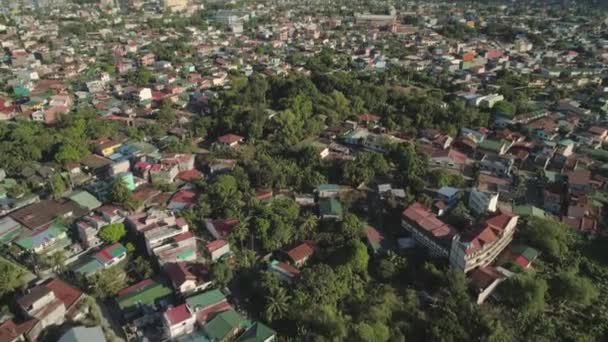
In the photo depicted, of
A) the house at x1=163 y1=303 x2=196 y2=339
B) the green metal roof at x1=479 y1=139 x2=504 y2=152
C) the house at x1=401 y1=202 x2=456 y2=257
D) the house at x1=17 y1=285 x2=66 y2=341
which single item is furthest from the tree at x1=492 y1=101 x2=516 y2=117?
the house at x1=17 y1=285 x2=66 y2=341

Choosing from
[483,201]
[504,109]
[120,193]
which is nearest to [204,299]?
[120,193]

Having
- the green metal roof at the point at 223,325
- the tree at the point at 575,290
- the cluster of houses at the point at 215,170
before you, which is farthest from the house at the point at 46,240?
the tree at the point at 575,290

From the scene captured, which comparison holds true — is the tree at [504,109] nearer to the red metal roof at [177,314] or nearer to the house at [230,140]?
the house at [230,140]

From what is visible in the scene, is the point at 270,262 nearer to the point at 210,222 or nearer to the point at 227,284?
the point at 227,284

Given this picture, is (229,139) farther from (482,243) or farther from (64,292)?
(482,243)

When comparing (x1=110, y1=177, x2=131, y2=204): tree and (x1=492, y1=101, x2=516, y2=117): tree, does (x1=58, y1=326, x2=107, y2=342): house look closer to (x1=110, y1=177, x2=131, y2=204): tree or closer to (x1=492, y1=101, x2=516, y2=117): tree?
(x1=110, y1=177, x2=131, y2=204): tree
